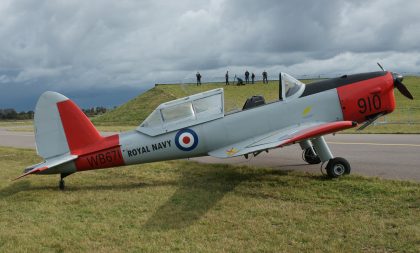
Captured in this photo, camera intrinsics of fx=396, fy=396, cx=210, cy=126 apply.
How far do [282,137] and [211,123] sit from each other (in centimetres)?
173

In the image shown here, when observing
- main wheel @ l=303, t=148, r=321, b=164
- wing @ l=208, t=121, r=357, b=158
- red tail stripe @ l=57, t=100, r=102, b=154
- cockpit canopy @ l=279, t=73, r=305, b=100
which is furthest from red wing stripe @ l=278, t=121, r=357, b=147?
red tail stripe @ l=57, t=100, r=102, b=154

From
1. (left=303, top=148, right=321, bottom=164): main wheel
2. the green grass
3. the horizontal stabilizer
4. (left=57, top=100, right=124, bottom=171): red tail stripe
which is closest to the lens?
the green grass

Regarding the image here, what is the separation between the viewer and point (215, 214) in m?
6.79

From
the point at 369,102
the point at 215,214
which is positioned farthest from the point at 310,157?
the point at 215,214

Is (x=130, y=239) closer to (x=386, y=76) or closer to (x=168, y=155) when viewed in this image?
(x=168, y=155)

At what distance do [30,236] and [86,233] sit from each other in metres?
0.85

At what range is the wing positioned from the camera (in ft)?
25.2

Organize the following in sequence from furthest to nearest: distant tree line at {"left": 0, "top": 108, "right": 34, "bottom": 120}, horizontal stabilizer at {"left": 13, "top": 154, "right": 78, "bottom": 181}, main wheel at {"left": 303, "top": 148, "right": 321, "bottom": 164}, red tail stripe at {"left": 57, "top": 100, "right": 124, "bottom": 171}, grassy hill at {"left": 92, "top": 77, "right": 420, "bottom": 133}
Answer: distant tree line at {"left": 0, "top": 108, "right": 34, "bottom": 120}
grassy hill at {"left": 92, "top": 77, "right": 420, "bottom": 133}
main wheel at {"left": 303, "top": 148, "right": 321, "bottom": 164}
red tail stripe at {"left": 57, "top": 100, "right": 124, "bottom": 171}
horizontal stabilizer at {"left": 13, "top": 154, "right": 78, "bottom": 181}

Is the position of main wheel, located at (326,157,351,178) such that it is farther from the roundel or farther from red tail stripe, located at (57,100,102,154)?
red tail stripe, located at (57,100,102,154)

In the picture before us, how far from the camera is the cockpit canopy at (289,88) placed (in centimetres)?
918

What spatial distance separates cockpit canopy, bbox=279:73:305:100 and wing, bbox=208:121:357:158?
75 centimetres

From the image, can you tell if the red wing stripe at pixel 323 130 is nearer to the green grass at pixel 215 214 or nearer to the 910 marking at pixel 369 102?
the green grass at pixel 215 214

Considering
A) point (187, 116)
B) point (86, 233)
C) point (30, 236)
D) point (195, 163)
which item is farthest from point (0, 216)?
point (195, 163)

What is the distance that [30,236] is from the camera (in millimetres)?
6117
